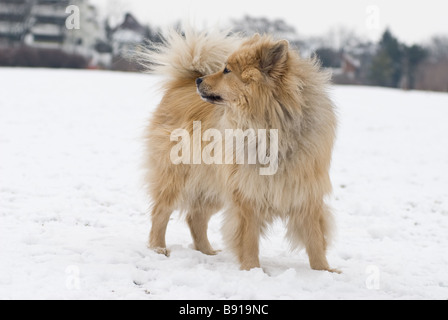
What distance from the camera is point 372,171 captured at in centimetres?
877

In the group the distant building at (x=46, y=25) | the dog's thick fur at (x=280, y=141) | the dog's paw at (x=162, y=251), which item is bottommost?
the dog's paw at (x=162, y=251)

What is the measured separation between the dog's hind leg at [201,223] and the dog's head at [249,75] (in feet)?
4.01

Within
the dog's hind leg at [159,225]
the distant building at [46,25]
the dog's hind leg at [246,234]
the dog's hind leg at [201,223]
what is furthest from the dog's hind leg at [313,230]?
the distant building at [46,25]

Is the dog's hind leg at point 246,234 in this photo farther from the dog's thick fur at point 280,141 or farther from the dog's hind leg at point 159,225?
the dog's hind leg at point 159,225

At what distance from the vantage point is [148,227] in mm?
5188

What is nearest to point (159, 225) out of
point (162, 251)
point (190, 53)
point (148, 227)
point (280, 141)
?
point (162, 251)

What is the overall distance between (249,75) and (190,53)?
1.13 metres

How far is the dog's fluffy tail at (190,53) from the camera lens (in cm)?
451

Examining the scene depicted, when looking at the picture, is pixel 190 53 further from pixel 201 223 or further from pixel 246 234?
pixel 246 234

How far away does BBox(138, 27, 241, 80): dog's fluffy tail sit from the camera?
14.8 feet

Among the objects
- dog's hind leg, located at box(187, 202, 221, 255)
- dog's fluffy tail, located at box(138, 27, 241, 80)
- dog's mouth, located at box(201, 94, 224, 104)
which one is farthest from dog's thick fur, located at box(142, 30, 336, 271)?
dog's fluffy tail, located at box(138, 27, 241, 80)

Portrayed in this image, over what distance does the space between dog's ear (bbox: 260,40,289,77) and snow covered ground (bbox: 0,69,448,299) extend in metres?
0.58
